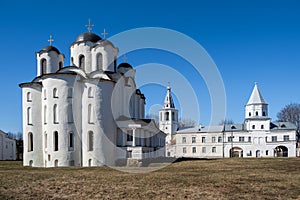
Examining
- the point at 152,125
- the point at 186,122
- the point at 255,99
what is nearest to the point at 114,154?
the point at 152,125

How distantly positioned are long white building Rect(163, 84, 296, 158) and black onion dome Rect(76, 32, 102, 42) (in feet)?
144

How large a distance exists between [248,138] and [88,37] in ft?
154

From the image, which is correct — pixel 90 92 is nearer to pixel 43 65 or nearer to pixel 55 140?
pixel 55 140

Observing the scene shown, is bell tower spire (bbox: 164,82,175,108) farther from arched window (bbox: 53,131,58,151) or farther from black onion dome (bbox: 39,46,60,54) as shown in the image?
arched window (bbox: 53,131,58,151)

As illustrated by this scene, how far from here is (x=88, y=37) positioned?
117ft

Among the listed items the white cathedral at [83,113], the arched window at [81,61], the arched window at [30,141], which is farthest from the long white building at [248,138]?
the arched window at [30,141]

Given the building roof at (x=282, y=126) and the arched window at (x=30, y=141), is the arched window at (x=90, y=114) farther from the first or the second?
the building roof at (x=282, y=126)

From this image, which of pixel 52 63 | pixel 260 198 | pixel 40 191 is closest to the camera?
pixel 260 198

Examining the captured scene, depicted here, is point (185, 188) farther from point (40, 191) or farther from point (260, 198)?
point (40, 191)

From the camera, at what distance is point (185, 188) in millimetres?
14344

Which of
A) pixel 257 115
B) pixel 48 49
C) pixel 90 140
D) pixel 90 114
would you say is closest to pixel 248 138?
pixel 257 115

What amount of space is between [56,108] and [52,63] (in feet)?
23.8

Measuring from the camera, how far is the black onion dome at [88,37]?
35.6 metres

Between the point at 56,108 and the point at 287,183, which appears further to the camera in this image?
the point at 56,108
